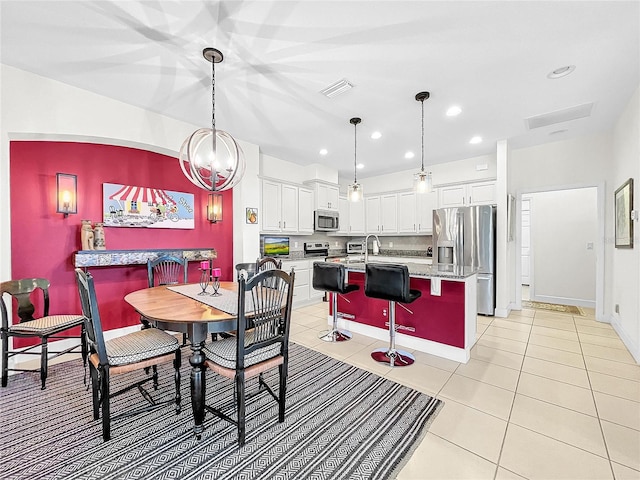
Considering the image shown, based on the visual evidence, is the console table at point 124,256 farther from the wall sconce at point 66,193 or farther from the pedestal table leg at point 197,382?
the pedestal table leg at point 197,382

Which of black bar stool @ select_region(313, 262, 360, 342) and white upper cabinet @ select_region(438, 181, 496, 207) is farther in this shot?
white upper cabinet @ select_region(438, 181, 496, 207)

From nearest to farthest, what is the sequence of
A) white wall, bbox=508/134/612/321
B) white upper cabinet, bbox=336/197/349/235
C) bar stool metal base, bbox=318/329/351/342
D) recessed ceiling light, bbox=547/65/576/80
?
recessed ceiling light, bbox=547/65/576/80, bar stool metal base, bbox=318/329/351/342, white wall, bbox=508/134/612/321, white upper cabinet, bbox=336/197/349/235

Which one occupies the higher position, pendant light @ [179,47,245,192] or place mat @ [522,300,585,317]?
pendant light @ [179,47,245,192]

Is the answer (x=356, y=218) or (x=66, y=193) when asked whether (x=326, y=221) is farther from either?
(x=66, y=193)

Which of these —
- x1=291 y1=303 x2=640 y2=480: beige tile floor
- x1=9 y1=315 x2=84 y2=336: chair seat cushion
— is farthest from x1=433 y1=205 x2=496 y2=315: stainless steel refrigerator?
x1=9 y1=315 x2=84 y2=336: chair seat cushion

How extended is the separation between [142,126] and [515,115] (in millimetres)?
4483

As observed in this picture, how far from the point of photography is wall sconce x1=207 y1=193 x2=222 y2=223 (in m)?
4.14

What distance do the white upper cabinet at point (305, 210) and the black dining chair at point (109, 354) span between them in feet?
11.9

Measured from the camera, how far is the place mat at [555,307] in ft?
15.4

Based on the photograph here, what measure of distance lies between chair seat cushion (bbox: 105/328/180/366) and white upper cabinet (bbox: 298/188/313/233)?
357 centimetres

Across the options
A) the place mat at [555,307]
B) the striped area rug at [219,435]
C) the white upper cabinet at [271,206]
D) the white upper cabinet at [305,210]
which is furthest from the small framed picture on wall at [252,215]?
the place mat at [555,307]

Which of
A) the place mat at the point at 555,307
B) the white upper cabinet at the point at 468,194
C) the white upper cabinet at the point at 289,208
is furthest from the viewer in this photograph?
the white upper cabinet at the point at 289,208

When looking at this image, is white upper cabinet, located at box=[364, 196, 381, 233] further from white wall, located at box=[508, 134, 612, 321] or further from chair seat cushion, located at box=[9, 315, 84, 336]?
chair seat cushion, located at box=[9, 315, 84, 336]

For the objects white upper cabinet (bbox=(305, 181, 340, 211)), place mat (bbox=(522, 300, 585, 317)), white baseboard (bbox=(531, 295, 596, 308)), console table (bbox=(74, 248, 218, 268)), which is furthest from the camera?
white upper cabinet (bbox=(305, 181, 340, 211))
